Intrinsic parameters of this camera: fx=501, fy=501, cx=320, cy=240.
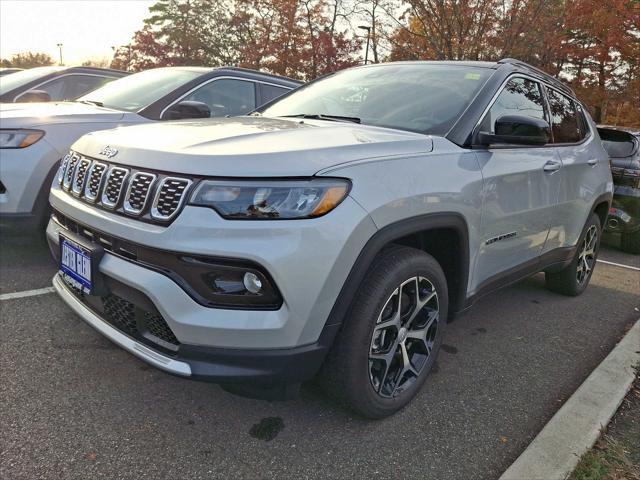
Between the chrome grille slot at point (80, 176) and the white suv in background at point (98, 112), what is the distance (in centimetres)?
148

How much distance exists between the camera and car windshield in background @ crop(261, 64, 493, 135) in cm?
277

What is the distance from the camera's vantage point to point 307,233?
5.87 feet

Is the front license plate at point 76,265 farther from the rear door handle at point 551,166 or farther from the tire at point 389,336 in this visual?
the rear door handle at point 551,166

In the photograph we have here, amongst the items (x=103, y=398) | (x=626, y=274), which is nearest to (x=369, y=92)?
(x=103, y=398)

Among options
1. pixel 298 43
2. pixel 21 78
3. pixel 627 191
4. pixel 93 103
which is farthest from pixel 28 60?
pixel 627 191

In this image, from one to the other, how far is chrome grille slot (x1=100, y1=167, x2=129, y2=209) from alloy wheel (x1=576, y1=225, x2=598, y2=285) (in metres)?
3.70

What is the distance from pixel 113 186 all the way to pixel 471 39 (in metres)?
9.68

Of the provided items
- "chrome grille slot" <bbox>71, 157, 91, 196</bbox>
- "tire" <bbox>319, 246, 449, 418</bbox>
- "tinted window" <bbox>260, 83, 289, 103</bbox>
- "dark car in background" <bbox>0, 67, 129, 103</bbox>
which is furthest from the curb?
"dark car in background" <bbox>0, 67, 129, 103</bbox>

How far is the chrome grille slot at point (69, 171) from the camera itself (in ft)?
8.29

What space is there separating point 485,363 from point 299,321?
1645 millimetres

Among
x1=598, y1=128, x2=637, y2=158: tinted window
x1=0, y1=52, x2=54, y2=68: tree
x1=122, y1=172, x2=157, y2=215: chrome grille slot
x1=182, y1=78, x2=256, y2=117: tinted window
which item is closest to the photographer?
x1=122, y1=172, x2=157, y2=215: chrome grille slot

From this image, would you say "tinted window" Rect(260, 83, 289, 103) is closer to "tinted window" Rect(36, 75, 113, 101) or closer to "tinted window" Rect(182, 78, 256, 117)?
"tinted window" Rect(182, 78, 256, 117)

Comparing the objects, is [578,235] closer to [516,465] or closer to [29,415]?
[516,465]

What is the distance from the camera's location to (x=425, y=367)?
2.53m
